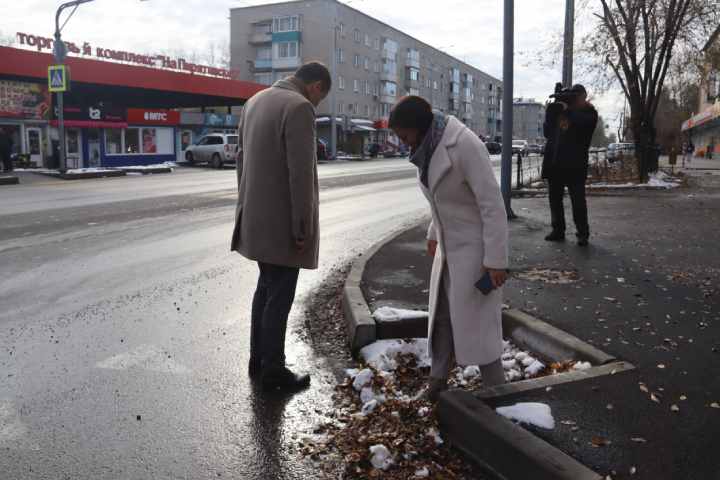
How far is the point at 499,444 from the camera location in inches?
111

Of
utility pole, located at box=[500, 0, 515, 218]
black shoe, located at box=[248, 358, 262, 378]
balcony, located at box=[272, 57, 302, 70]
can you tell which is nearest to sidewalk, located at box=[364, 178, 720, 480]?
black shoe, located at box=[248, 358, 262, 378]

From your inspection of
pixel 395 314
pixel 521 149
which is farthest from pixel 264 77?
pixel 395 314

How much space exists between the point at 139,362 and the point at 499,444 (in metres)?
2.54

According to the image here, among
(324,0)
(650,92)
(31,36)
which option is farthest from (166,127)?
(324,0)

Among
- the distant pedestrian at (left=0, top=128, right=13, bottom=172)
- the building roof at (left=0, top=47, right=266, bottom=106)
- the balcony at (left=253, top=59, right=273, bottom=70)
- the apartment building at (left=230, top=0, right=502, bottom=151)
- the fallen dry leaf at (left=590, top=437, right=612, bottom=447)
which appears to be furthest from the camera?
the balcony at (left=253, top=59, right=273, bottom=70)

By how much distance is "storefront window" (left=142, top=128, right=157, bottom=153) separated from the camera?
1423 inches

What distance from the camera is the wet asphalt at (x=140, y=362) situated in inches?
122

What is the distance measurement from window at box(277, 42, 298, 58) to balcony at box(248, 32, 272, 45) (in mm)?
3227

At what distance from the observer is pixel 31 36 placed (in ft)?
98.0

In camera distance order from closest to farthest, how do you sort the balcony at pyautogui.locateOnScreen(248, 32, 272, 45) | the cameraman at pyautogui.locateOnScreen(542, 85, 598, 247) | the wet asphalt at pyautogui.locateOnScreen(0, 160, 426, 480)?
1. the wet asphalt at pyautogui.locateOnScreen(0, 160, 426, 480)
2. the cameraman at pyautogui.locateOnScreen(542, 85, 598, 247)
3. the balcony at pyautogui.locateOnScreen(248, 32, 272, 45)

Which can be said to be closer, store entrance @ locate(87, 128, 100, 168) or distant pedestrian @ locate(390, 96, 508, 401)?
distant pedestrian @ locate(390, 96, 508, 401)

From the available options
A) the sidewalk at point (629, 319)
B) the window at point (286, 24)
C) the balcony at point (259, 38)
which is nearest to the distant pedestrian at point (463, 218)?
the sidewalk at point (629, 319)

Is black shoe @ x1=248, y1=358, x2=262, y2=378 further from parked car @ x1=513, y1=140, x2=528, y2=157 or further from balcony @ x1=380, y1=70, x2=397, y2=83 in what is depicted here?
balcony @ x1=380, y1=70, x2=397, y2=83

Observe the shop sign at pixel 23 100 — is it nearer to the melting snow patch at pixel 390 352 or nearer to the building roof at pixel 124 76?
the building roof at pixel 124 76
